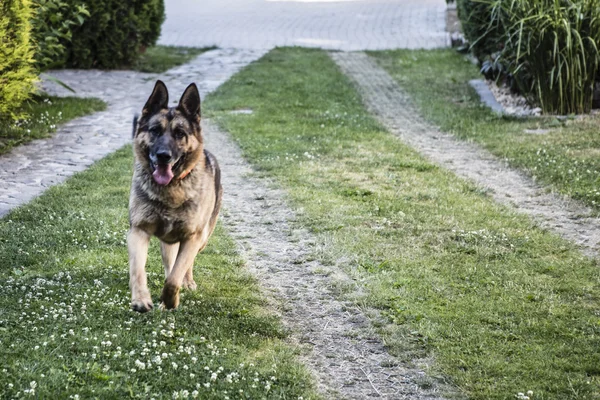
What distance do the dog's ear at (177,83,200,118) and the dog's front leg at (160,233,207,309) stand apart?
0.92 m

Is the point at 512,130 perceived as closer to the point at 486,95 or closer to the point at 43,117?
the point at 486,95

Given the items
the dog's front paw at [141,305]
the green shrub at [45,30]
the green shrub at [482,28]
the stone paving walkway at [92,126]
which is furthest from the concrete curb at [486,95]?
the dog's front paw at [141,305]

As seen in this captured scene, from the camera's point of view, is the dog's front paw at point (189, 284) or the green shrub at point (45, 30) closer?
the dog's front paw at point (189, 284)

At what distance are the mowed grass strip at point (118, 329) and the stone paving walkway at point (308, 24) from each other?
15.4 metres

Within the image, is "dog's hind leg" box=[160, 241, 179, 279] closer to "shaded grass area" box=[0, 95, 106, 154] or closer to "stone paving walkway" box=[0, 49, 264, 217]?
"stone paving walkway" box=[0, 49, 264, 217]

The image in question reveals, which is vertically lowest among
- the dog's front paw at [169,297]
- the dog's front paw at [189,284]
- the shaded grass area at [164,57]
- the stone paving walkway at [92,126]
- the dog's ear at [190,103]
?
the shaded grass area at [164,57]

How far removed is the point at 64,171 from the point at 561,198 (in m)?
5.90

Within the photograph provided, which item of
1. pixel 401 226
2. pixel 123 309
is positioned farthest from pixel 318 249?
pixel 123 309

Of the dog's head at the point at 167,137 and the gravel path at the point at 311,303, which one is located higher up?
the dog's head at the point at 167,137

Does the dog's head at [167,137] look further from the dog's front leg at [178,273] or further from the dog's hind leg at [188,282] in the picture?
the dog's hind leg at [188,282]

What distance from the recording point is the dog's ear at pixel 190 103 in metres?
5.79

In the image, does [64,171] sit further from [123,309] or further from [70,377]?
[70,377]

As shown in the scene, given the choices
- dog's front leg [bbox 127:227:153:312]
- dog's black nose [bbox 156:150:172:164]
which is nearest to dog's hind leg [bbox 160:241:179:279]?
dog's front leg [bbox 127:227:153:312]

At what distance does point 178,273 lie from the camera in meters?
5.41
